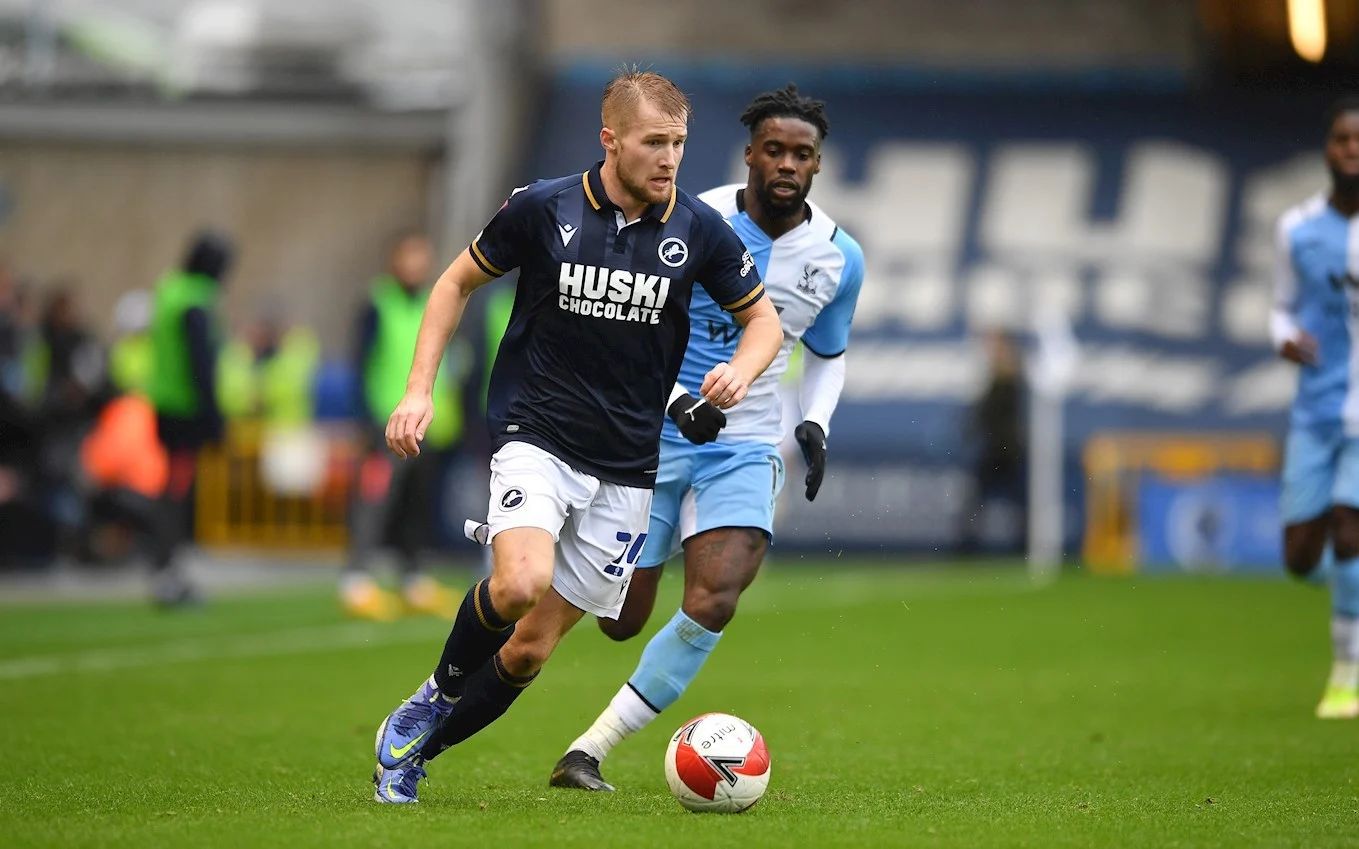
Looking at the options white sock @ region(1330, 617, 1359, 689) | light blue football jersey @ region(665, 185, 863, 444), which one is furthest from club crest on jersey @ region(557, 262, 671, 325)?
white sock @ region(1330, 617, 1359, 689)

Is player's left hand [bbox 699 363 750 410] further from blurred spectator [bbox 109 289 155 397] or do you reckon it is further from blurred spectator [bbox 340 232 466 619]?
blurred spectator [bbox 109 289 155 397]

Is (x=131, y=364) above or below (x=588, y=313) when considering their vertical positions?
below

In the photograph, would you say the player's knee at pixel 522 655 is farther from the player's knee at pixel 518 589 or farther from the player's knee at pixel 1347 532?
the player's knee at pixel 1347 532

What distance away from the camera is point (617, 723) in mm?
6918

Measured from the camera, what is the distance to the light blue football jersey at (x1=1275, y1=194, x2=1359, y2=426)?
31.4 feet

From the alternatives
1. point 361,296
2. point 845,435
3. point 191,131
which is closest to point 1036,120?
point 845,435

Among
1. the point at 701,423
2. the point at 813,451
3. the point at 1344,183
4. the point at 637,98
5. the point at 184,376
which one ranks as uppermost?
the point at 1344,183

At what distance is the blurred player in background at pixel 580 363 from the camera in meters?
6.16

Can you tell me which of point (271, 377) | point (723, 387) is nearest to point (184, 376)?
point (271, 377)

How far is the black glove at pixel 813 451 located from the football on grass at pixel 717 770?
1.04m

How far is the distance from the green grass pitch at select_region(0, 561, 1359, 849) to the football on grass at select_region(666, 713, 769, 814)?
0.11m

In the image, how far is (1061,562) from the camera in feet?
72.1

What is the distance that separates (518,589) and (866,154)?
71.5 feet

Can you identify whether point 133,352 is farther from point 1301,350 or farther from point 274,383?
point 1301,350
